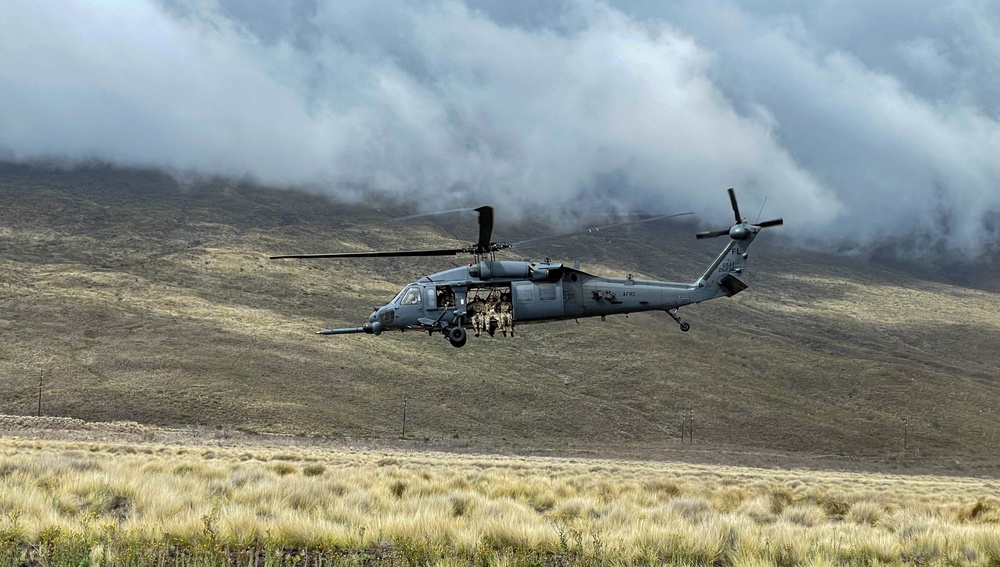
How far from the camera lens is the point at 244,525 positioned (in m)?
10.0

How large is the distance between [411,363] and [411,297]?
72.6 meters

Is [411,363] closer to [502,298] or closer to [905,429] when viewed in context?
[905,429]

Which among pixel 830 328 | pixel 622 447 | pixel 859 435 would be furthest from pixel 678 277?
pixel 622 447

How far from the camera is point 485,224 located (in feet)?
69.4

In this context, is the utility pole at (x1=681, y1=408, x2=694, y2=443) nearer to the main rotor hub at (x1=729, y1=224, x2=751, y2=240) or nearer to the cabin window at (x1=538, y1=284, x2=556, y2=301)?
the main rotor hub at (x1=729, y1=224, x2=751, y2=240)

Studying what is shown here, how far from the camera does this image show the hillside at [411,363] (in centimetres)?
8081

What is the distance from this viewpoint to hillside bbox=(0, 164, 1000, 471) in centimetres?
8081

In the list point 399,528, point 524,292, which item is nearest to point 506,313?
point 524,292

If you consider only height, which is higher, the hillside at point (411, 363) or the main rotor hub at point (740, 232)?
the main rotor hub at point (740, 232)

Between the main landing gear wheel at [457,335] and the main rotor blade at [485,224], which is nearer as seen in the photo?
the main rotor blade at [485,224]

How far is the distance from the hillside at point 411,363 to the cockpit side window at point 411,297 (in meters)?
45.8

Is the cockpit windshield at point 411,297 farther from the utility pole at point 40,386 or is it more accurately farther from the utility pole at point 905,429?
the utility pole at point 905,429

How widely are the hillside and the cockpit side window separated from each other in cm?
4581

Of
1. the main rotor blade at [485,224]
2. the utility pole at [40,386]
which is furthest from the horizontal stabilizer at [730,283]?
the utility pole at [40,386]
